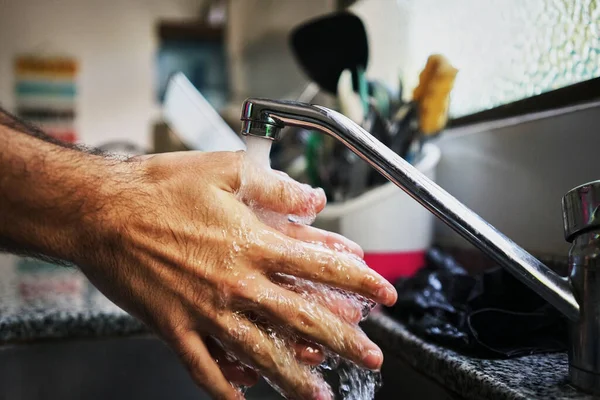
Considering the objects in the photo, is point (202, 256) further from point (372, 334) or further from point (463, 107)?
point (463, 107)

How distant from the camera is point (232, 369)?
42 cm

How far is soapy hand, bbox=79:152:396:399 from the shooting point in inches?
14.5

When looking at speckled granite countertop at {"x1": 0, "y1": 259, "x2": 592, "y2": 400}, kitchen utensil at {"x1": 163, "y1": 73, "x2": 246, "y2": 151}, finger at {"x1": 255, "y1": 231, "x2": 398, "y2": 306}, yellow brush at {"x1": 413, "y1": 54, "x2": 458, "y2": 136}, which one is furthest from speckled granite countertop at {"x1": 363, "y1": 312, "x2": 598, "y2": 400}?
kitchen utensil at {"x1": 163, "y1": 73, "x2": 246, "y2": 151}

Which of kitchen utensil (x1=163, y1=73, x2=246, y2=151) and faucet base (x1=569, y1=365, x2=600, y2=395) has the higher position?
kitchen utensil (x1=163, y1=73, x2=246, y2=151)

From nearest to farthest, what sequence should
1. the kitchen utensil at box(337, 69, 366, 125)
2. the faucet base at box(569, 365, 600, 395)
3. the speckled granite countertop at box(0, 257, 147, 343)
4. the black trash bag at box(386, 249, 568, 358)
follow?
the faucet base at box(569, 365, 600, 395) < the black trash bag at box(386, 249, 568, 358) < the speckled granite countertop at box(0, 257, 147, 343) < the kitchen utensil at box(337, 69, 366, 125)

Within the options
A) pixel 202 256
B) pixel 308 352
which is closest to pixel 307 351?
pixel 308 352

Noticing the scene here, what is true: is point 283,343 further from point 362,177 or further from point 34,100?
point 34,100

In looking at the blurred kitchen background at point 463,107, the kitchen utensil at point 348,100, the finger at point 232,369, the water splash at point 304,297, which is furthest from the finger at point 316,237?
the kitchen utensil at point 348,100

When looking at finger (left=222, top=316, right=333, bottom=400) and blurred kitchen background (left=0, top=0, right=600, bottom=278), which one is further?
blurred kitchen background (left=0, top=0, right=600, bottom=278)

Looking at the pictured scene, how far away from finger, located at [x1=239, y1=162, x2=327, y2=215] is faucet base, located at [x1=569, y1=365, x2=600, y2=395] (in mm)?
231

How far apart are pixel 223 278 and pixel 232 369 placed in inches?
3.8

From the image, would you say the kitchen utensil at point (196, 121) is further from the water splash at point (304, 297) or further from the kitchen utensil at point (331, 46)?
the water splash at point (304, 297)

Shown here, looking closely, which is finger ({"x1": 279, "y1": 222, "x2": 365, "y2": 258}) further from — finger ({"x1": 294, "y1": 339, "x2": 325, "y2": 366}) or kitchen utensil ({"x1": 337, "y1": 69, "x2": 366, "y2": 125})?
kitchen utensil ({"x1": 337, "y1": 69, "x2": 366, "y2": 125})

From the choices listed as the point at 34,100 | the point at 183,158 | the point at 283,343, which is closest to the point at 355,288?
the point at 283,343
